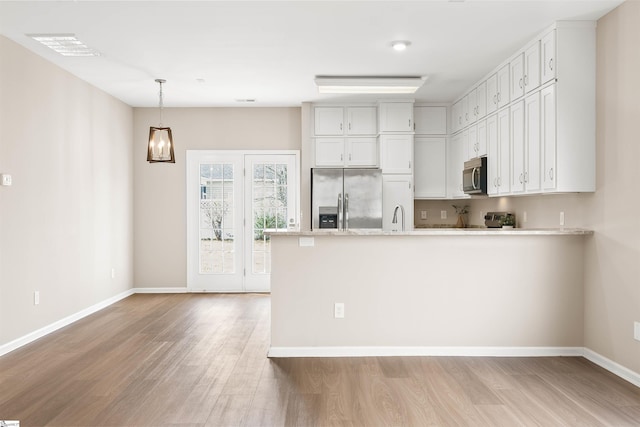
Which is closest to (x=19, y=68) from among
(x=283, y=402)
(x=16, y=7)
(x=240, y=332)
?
(x=16, y=7)

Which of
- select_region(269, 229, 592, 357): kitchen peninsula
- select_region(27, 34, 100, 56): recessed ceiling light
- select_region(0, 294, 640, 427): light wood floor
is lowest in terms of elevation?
select_region(0, 294, 640, 427): light wood floor

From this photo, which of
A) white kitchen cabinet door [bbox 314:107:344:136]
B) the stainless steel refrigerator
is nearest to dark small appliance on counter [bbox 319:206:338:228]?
the stainless steel refrigerator

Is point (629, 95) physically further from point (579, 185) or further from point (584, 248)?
point (584, 248)

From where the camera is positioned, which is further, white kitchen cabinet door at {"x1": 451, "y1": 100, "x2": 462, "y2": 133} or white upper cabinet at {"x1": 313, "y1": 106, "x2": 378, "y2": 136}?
white upper cabinet at {"x1": 313, "y1": 106, "x2": 378, "y2": 136}

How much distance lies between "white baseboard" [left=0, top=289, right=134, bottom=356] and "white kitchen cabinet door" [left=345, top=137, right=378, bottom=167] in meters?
3.61

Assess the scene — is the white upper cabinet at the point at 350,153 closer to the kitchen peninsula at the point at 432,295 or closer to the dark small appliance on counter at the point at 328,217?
the dark small appliance on counter at the point at 328,217

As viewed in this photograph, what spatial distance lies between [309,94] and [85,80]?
2.66m

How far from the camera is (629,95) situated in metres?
3.51

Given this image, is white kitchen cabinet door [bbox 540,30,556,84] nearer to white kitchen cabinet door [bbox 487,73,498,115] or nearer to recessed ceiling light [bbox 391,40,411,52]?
white kitchen cabinet door [bbox 487,73,498,115]

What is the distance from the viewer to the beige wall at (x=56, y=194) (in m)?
4.29

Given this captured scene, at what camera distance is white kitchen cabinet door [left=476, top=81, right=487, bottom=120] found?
549cm

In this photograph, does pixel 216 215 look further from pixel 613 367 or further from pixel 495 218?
pixel 613 367

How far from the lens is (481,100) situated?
5.61m

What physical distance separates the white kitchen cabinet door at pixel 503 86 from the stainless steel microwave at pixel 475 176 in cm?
70
